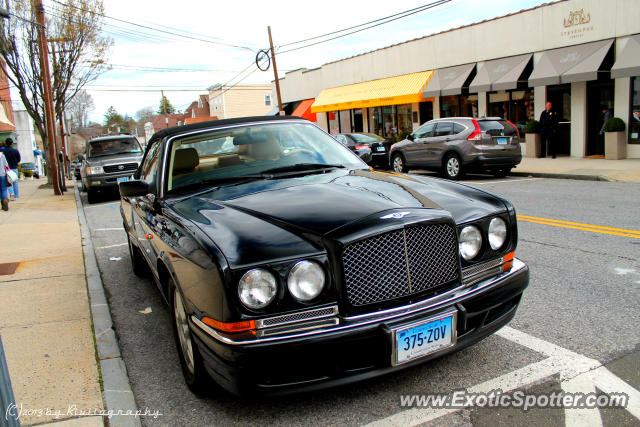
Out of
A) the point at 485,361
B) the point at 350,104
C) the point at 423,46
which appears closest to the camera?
the point at 485,361

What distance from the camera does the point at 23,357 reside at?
155 inches

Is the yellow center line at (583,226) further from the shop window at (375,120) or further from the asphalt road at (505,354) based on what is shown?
the shop window at (375,120)

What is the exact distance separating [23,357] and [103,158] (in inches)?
510

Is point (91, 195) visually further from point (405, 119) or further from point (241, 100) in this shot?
point (241, 100)

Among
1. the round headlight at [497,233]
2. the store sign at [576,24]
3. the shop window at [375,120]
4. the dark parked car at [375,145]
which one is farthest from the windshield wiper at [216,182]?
the shop window at [375,120]

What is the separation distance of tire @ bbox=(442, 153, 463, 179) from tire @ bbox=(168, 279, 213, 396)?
38.6 ft

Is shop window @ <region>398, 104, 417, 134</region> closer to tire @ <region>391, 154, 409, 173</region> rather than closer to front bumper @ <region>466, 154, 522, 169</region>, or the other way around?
tire @ <region>391, 154, 409, 173</region>

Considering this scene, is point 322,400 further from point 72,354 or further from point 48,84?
point 48,84

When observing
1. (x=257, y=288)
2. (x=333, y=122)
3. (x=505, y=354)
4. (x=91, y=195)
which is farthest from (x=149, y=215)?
(x=333, y=122)

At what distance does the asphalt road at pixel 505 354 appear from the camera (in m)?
2.88

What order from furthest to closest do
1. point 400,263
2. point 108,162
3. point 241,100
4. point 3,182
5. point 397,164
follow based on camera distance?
point 241,100 < point 397,164 < point 108,162 < point 3,182 < point 400,263

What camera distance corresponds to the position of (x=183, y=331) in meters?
3.37

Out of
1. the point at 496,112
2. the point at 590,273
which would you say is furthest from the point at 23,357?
the point at 496,112

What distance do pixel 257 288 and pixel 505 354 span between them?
1868 millimetres
